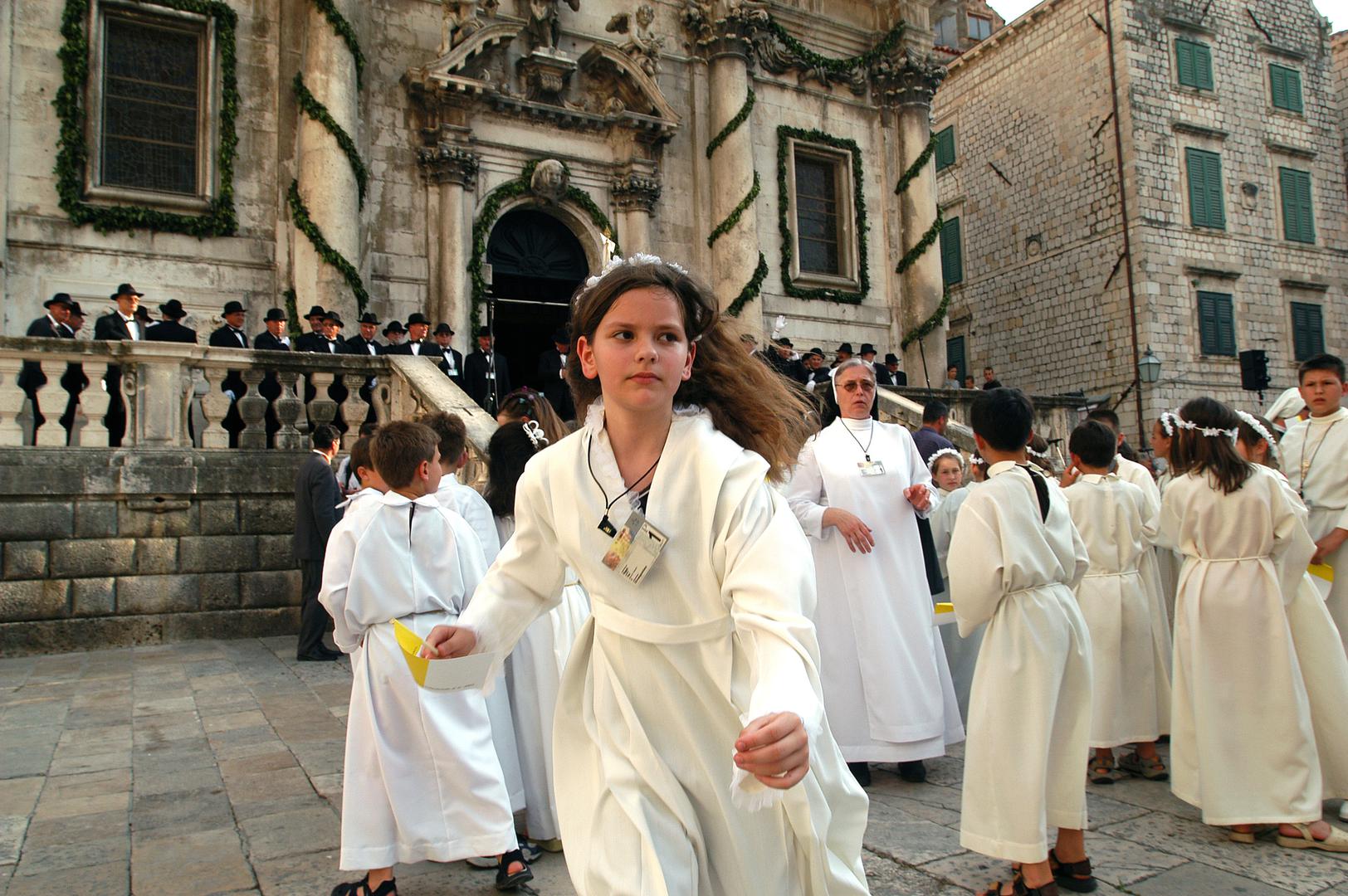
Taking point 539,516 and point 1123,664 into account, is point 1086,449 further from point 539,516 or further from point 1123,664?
point 539,516

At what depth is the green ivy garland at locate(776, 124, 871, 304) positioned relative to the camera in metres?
17.6

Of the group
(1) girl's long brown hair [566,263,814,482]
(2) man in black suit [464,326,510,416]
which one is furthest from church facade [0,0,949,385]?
(1) girl's long brown hair [566,263,814,482]

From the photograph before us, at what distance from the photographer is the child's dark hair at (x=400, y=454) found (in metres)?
3.92

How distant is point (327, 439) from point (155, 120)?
22.4ft

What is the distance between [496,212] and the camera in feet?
49.3

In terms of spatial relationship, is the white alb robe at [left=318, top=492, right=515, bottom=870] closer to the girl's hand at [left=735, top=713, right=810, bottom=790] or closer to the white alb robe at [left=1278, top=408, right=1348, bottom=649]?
the girl's hand at [left=735, top=713, right=810, bottom=790]

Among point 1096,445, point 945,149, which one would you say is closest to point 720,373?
point 1096,445

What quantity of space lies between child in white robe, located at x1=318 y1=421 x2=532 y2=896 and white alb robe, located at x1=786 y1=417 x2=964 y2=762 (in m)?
2.20

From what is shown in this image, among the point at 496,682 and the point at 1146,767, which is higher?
the point at 496,682

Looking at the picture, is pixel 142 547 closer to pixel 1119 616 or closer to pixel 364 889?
pixel 364 889

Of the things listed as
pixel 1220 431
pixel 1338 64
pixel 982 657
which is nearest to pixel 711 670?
pixel 982 657

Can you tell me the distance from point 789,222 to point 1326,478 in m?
13.3

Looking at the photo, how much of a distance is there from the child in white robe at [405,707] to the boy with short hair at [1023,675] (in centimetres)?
180

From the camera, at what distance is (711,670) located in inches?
83.1
